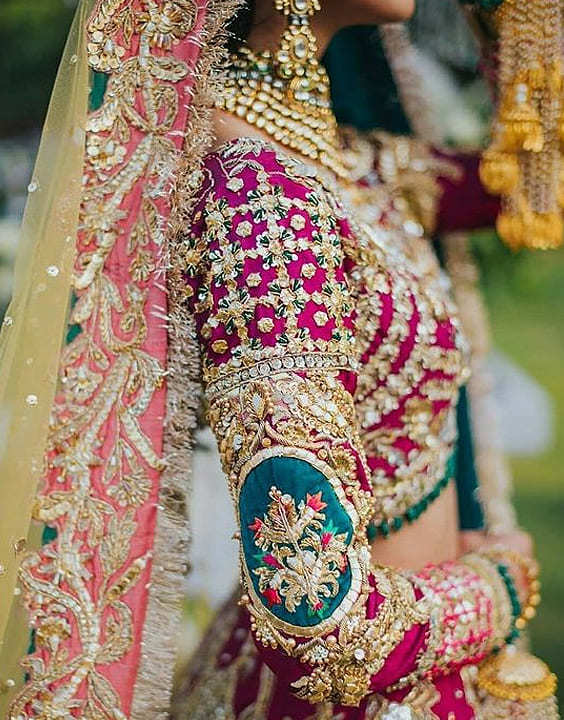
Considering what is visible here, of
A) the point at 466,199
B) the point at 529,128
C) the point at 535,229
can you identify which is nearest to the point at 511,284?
the point at 466,199

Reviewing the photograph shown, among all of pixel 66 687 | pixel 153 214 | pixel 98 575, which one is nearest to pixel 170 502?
pixel 98 575

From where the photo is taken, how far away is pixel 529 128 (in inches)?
54.5

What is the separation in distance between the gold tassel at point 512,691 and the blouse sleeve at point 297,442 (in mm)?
212

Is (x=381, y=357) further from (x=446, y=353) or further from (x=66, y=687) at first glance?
(x=66, y=687)

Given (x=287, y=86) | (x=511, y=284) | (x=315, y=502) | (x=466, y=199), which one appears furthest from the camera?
(x=511, y=284)

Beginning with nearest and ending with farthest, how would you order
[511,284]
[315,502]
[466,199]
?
[315,502] < [466,199] < [511,284]

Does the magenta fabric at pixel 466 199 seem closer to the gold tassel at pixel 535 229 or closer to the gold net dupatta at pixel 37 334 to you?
the gold tassel at pixel 535 229

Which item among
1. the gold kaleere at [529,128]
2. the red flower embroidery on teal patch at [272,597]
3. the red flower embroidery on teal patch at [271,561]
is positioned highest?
the gold kaleere at [529,128]

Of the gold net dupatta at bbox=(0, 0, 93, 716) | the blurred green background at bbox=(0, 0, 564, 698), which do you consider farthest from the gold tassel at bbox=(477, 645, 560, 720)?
the blurred green background at bbox=(0, 0, 564, 698)

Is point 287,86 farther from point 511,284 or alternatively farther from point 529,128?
point 511,284

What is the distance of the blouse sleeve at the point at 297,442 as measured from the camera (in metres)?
0.95

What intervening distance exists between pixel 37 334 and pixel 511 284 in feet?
4.64

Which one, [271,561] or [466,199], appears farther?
[466,199]

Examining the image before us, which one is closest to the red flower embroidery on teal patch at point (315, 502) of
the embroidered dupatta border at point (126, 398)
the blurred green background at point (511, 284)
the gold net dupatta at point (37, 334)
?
the embroidered dupatta border at point (126, 398)
